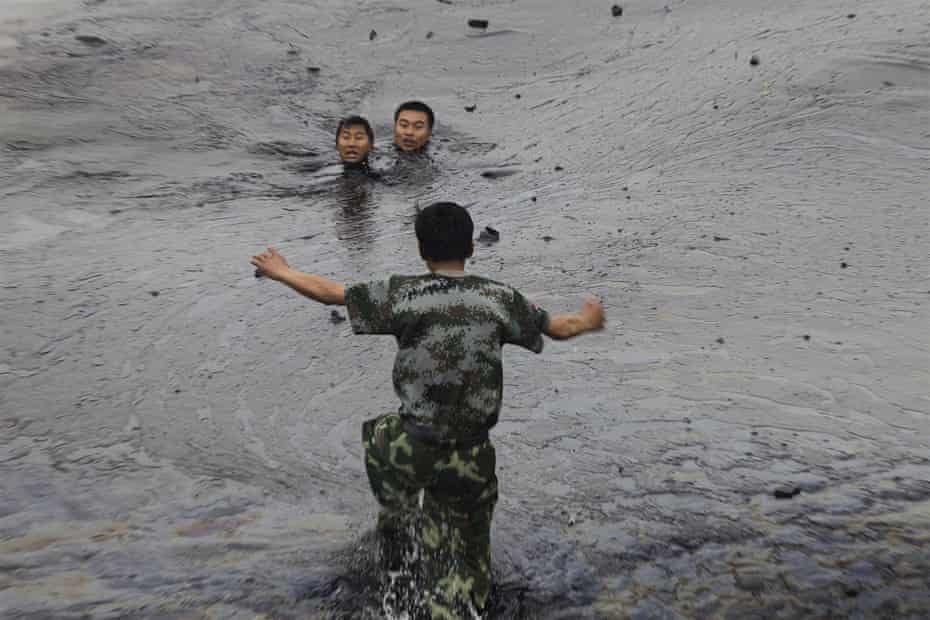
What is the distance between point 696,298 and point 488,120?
188 inches

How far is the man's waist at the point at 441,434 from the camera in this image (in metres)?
3.44

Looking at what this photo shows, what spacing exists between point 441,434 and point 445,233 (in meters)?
0.66

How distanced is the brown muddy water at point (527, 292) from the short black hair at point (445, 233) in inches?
47.1

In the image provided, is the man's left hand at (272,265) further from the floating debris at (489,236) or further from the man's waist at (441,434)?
the floating debris at (489,236)

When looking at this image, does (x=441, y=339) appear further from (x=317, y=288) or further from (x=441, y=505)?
(x=441, y=505)

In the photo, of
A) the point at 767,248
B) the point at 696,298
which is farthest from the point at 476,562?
the point at 767,248

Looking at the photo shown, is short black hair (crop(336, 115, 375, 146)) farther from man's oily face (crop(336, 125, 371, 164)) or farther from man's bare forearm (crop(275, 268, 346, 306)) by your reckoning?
man's bare forearm (crop(275, 268, 346, 306))

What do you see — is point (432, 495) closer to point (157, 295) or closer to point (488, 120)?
point (157, 295)

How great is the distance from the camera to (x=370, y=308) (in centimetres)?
346

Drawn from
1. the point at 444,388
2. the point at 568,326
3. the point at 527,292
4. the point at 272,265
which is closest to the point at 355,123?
the point at 527,292

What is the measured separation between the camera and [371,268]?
6840mm

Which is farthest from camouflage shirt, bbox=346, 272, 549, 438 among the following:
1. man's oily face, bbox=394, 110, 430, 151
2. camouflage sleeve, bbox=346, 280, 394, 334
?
man's oily face, bbox=394, 110, 430, 151

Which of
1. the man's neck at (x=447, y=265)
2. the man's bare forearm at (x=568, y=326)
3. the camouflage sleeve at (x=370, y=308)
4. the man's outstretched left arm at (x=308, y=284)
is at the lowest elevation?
the man's bare forearm at (x=568, y=326)

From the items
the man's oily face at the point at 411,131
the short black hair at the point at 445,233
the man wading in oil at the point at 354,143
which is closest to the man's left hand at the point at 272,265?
the short black hair at the point at 445,233
